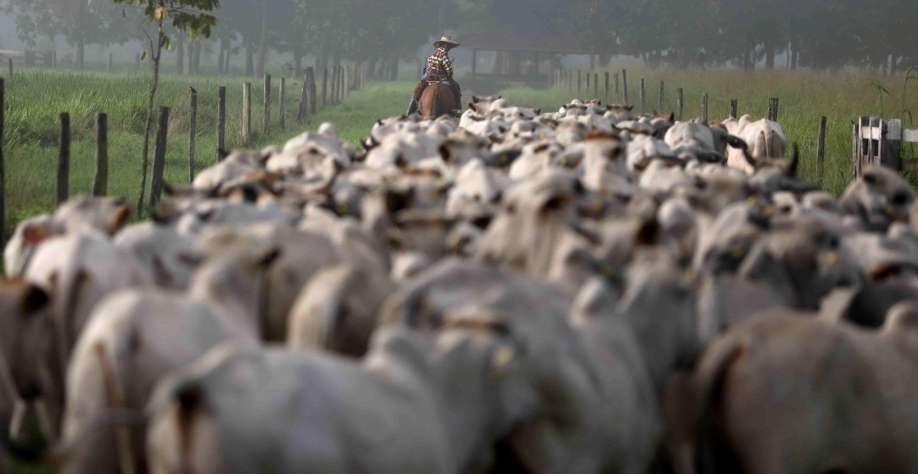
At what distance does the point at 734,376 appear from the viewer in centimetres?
472

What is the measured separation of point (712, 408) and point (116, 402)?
2216 millimetres

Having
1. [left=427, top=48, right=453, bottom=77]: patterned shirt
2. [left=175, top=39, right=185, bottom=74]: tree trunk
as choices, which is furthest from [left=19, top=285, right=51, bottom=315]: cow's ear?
[left=175, top=39, right=185, bottom=74]: tree trunk

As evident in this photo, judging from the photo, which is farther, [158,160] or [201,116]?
[201,116]

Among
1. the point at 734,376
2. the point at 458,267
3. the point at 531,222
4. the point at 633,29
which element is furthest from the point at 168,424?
the point at 633,29

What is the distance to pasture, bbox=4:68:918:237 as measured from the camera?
16.1 meters

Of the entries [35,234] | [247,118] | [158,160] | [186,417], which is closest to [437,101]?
[247,118]

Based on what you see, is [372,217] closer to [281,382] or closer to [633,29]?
[281,382]

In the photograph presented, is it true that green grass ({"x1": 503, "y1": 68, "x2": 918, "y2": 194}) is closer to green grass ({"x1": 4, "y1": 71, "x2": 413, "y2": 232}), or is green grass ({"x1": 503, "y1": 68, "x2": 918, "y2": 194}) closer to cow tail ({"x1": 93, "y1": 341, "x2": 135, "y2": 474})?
green grass ({"x1": 4, "y1": 71, "x2": 413, "y2": 232})

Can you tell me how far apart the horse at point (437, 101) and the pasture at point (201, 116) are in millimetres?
2680

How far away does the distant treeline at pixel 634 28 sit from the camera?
62125 millimetres

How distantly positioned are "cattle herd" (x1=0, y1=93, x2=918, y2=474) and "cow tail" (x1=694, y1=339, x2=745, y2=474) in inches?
0.4

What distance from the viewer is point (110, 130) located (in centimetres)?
2208

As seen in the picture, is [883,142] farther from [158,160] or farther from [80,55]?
[80,55]

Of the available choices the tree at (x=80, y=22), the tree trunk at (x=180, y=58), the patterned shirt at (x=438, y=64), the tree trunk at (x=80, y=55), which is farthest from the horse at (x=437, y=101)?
the tree at (x=80, y=22)
